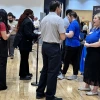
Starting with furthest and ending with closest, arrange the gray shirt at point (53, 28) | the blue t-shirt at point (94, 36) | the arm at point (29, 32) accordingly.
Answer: the arm at point (29, 32) → the blue t-shirt at point (94, 36) → the gray shirt at point (53, 28)

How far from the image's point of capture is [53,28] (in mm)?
3326

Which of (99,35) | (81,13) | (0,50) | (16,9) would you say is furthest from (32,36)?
(81,13)

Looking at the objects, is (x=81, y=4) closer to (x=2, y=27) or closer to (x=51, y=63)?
(x=2, y=27)

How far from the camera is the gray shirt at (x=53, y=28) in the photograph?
331 cm

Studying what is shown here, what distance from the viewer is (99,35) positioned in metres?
3.68

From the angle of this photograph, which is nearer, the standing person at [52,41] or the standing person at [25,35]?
the standing person at [52,41]

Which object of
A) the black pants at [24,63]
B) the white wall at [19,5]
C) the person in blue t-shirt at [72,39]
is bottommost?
the black pants at [24,63]

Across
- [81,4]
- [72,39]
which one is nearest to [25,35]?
[72,39]

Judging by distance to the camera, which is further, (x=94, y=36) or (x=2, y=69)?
(x=2, y=69)

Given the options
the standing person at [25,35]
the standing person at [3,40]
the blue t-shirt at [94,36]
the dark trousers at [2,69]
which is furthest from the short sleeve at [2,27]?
the blue t-shirt at [94,36]

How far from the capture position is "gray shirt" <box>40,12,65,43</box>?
10.8 feet

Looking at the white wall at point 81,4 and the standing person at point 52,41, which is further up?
the white wall at point 81,4

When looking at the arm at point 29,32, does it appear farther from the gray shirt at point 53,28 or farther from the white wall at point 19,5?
the white wall at point 19,5

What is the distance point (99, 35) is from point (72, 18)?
3.93 ft
